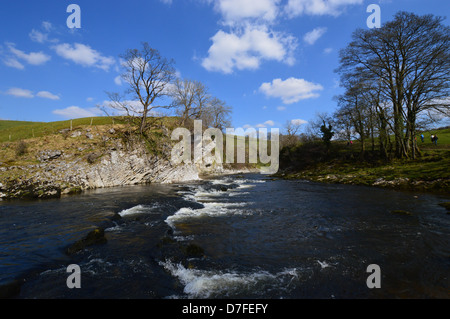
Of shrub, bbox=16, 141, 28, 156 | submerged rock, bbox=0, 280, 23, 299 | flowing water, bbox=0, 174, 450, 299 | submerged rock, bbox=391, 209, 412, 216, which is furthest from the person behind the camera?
shrub, bbox=16, 141, 28, 156

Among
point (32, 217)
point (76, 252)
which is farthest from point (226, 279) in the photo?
point (32, 217)

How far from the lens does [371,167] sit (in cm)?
2734

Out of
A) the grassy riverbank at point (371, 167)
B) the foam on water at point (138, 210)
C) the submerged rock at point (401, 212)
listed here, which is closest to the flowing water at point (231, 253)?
the foam on water at point (138, 210)

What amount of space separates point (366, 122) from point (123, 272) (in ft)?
119

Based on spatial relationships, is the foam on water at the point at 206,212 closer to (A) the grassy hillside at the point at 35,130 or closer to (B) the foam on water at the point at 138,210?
(B) the foam on water at the point at 138,210

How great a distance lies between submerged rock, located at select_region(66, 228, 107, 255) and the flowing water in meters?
0.29

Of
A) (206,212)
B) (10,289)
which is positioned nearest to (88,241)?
(10,289)

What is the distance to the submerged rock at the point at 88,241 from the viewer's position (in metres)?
7.01

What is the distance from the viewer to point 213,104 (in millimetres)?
54125

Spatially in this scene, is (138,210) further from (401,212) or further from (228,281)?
(401,212)

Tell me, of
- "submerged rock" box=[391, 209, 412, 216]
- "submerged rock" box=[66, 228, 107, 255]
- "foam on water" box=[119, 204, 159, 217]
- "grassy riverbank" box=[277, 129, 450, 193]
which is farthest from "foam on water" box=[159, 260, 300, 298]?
"grassy riverbank" box=[277, 129, 450, 193]

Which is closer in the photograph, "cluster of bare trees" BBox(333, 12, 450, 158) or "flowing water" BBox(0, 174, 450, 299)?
"flowing water" BBox(0, 174, 450, 299)

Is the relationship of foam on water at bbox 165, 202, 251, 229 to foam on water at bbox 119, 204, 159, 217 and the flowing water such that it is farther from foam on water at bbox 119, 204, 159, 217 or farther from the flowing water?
foam on water at bbox 119, 204, 159, 217

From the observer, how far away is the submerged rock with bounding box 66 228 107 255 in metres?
7.01
